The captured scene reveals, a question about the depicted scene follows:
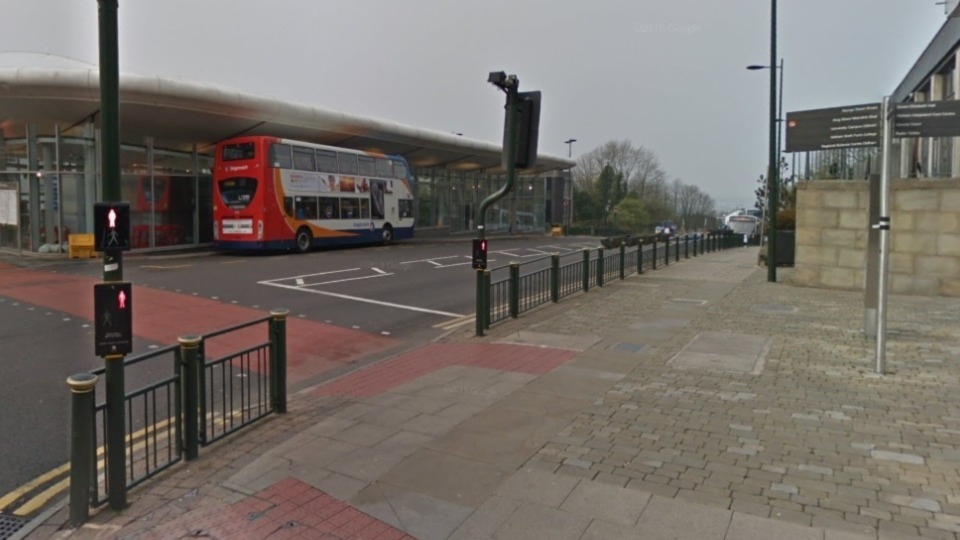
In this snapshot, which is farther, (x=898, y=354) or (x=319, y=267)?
(x=319, y=267)

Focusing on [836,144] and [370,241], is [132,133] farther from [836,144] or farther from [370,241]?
[836,144]

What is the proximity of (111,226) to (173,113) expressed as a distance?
2257 cm

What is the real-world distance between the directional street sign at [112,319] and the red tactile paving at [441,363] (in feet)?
9.45

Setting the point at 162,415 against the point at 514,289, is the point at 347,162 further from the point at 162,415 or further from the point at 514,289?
the point at 162,415

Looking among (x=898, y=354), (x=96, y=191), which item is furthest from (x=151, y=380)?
(x=96, y=191)

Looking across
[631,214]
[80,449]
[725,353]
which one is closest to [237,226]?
[725,353]

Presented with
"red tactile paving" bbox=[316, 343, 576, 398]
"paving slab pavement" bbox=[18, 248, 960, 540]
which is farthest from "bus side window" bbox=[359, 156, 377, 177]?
"paving slab pavement" bbox=[18, 248, 960, 540]

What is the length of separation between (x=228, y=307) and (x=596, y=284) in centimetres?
823

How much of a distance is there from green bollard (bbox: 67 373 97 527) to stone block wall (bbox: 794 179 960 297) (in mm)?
15528

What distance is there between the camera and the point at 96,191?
23.4 m

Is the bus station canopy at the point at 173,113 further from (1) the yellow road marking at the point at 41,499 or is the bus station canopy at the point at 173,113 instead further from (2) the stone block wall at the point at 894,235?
(1) the yellow road marking at the point at 41,499

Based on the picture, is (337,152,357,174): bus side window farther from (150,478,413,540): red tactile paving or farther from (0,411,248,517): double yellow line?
(150,478,413,540): red tactile paving

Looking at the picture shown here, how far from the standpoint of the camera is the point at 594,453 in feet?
15.9

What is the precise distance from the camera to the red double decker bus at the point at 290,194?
23856 millimetres
